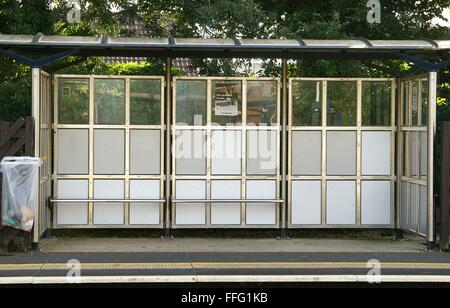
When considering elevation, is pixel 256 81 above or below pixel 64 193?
above

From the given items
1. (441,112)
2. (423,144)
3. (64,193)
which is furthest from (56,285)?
(441,112)

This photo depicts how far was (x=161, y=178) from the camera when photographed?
12.1 m

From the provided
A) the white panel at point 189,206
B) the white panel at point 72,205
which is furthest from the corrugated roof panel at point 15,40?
the white panel at point 189,206

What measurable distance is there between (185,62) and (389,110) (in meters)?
6.79

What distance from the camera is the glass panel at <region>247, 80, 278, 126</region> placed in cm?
1224

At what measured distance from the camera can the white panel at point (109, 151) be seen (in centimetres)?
1203

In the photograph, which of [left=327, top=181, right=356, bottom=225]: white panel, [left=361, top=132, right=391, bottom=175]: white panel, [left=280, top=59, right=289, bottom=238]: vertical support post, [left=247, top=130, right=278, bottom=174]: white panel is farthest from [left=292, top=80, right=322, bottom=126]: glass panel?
[left=327, top=181, right=356, bottom=225]: white panel

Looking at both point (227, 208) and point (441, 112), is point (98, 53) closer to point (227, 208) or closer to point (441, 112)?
point (227, 208)

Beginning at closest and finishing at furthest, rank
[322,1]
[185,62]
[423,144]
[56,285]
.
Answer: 1. [56,285]
2. [423,144]
3. [322,1]
4. [185,62]

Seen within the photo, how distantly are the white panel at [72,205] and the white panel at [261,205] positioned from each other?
100 inches

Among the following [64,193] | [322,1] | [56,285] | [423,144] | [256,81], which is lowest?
[56,285]

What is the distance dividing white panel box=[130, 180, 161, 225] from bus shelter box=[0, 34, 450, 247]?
0.02 meters

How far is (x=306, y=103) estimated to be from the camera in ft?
40.3

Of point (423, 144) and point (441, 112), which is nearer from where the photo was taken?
point (423, 144)
